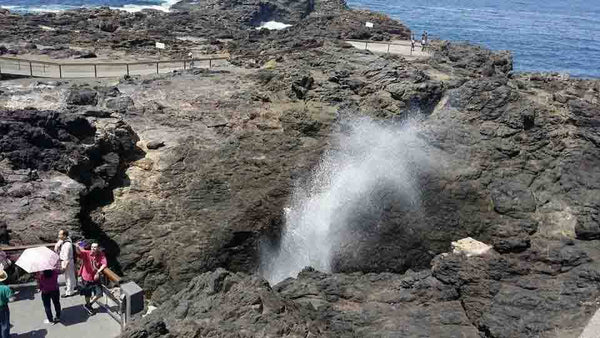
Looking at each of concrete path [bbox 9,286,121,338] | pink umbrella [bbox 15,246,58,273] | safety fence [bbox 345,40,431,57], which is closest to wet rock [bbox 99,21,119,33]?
safety fence [bbox 345,40,431,57]

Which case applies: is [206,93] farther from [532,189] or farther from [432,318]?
[432,318]

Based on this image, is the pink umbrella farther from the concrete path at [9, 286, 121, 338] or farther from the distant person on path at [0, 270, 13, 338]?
the concrete path at [9, 286, 121, 338]

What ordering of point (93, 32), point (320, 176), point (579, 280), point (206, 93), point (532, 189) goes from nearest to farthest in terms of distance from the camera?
point (579, 280)
point (532, 189)
point (320, 176)
point (206, 93)
point (93, 32)

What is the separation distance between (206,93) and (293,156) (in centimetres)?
771

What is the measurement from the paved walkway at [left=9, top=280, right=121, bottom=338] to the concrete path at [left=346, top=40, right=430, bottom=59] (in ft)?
105

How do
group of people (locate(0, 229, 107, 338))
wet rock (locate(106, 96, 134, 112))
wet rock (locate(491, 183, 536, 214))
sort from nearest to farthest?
group of people (locate(0, 229, 107, 338)) → wet rock (locate(491, 183, 536, 214)) → wet rock (locate(106, 96, 134, 112))

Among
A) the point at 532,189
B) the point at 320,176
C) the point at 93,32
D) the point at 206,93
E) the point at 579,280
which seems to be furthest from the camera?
the point at 93,32

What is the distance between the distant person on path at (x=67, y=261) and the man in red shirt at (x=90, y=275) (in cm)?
23

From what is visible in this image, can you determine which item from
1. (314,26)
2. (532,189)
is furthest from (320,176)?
(314,26)

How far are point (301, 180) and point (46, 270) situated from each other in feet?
42.0

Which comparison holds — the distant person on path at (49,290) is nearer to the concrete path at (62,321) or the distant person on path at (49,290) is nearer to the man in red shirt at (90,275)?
the concrete path at (62,321)

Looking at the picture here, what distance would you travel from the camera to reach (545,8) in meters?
138

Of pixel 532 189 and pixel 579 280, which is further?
pixel 532 189

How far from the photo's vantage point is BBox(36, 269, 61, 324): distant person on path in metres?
11.3
